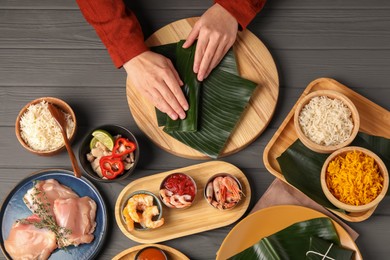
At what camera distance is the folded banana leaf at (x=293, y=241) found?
1.91m

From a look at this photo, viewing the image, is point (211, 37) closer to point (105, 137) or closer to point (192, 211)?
point (105, 137)

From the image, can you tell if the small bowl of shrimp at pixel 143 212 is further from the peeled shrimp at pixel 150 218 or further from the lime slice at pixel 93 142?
the lime slice at pixel 93 142

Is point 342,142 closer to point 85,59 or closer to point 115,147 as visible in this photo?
point 115,147

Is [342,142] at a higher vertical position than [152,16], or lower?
lower

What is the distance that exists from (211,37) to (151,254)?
98 cm

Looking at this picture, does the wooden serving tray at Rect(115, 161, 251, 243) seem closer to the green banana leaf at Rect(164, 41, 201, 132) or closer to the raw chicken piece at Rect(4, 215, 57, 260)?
the green banana leaf at Rect(164, 41, 201, 132)

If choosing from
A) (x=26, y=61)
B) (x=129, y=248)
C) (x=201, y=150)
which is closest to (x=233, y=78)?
(x=201, y=150)

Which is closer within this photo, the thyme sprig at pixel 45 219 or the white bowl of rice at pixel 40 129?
the thyme sprig at pixel 45 219

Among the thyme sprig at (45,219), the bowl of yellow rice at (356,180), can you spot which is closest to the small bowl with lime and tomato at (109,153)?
the thyme sprig at (45,219)

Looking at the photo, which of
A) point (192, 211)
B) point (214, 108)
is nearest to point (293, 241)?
point (192, 211)

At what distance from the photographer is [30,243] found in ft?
6.48

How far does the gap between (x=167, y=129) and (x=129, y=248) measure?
537 millimetres

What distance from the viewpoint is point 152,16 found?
236cm

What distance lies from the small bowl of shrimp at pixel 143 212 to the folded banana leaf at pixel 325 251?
2.03 feet
